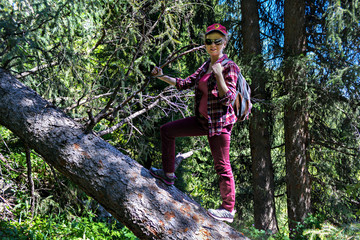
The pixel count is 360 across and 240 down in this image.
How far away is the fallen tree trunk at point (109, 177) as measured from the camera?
2736 millimetres

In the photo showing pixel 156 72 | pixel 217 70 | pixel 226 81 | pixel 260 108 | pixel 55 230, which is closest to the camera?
pixel 217 70

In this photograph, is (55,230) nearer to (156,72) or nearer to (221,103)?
(156,72)

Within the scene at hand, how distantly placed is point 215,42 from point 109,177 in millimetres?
1607

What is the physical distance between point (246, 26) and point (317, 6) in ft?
5.33

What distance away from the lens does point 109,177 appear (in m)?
2.86

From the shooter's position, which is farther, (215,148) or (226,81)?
(215,148)

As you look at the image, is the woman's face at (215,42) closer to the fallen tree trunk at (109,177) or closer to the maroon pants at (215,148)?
the maroon pants at (215,148)

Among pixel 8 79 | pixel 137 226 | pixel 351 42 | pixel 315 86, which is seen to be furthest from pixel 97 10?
pixel 351 42

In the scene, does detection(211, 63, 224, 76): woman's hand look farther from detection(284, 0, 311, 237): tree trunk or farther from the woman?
detection(284, 0, 311, 237): tree trunk

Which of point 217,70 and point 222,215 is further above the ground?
point 217,70

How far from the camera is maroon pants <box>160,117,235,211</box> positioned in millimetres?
2820

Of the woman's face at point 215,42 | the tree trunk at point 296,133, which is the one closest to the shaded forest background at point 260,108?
the tree trunk at point 296,133

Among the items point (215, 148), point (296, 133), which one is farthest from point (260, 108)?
point (215, 148)

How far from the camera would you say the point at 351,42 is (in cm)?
627
